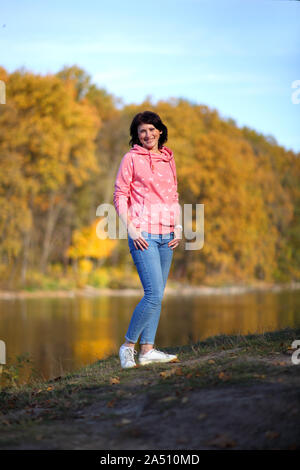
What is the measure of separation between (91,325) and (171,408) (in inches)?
548

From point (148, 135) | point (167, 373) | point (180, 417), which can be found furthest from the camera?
point (148, 135)

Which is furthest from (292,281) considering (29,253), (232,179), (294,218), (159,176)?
(159,176)

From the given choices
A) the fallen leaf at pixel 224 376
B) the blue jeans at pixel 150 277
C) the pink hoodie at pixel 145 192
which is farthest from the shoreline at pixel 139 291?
the fallen leaf at pixel 224 376

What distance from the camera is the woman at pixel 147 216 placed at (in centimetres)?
524

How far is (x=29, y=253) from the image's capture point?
3178 centimetres

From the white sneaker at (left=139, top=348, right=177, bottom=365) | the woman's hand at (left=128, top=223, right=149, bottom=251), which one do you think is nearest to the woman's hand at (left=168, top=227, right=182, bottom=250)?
the woman's hand at (left=128, top=223, right=149, bottom=251)

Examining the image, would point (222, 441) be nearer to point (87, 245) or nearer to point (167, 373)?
point (167, 373)

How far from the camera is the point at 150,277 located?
523 cm

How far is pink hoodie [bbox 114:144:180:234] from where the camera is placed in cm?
529

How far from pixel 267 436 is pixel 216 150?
3789 cm

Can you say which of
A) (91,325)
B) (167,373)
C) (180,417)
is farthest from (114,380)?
(91,325)

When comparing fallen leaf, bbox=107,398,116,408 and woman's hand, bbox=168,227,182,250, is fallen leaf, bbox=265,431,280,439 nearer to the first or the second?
fallen leaf, bbox=107,398,116,408

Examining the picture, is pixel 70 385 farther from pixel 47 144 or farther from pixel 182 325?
pixel 47 144

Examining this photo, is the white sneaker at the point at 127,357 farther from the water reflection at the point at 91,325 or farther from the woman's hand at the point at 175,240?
the water reflection at the point at 91,325
